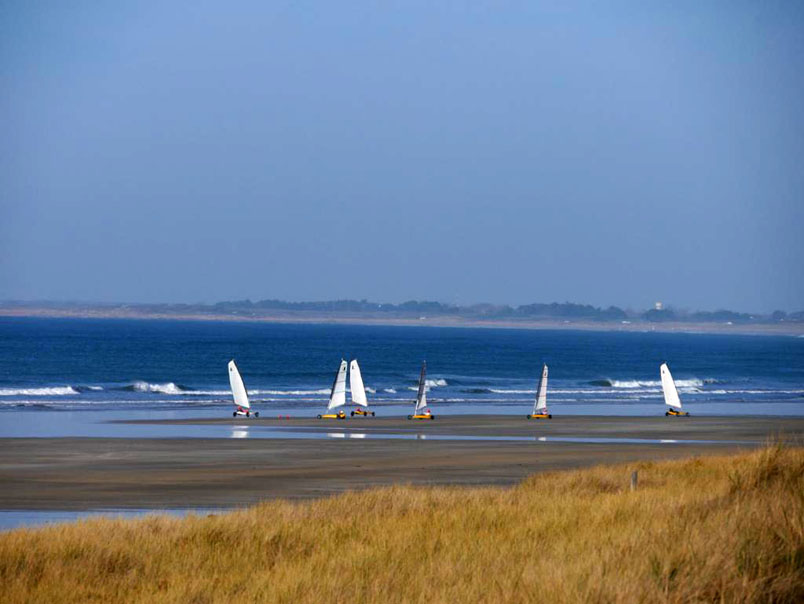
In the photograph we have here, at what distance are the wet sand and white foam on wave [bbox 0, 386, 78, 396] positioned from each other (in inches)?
814

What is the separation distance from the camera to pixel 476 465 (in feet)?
99.5

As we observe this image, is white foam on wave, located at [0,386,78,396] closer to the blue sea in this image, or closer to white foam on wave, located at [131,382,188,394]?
the blue sea

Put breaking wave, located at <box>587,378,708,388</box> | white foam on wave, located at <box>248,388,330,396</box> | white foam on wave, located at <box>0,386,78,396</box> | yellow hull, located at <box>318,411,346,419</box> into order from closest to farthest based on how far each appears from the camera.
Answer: yellow hull, located at <box>318,411,346,419</box>, white foam on wave, located at <box>0,386,78,396</box>, white foam on wave, located at <box>248,388,330,396</box>, breaking wave, located at <box>587,378,708,388</box>

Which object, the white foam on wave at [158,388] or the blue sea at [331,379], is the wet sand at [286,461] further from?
the white foam on wave at [158,388]

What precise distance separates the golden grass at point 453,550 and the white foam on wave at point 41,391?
48774 millimetres

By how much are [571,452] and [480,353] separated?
107 m

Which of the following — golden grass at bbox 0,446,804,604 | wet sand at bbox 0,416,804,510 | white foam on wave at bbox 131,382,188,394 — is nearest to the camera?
golden grass at bbox 0,446,804,604

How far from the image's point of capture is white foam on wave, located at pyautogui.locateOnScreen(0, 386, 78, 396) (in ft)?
206

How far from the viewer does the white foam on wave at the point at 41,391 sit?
62938mm

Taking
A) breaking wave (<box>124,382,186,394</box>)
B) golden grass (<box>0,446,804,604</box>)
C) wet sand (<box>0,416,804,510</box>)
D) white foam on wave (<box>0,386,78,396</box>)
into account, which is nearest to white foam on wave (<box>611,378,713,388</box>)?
breaking wave (<box>124,382,186,394</box>)

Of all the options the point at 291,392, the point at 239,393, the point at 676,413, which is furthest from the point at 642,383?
the point at 239,393

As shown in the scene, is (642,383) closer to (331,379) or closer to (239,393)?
(331,379)

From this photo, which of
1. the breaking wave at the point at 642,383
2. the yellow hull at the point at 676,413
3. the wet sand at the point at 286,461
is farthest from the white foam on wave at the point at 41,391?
the breaking wave at the point at 642,383

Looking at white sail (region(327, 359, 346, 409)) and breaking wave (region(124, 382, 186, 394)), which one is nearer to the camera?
white sail (region(327, 359, 346, 409))
